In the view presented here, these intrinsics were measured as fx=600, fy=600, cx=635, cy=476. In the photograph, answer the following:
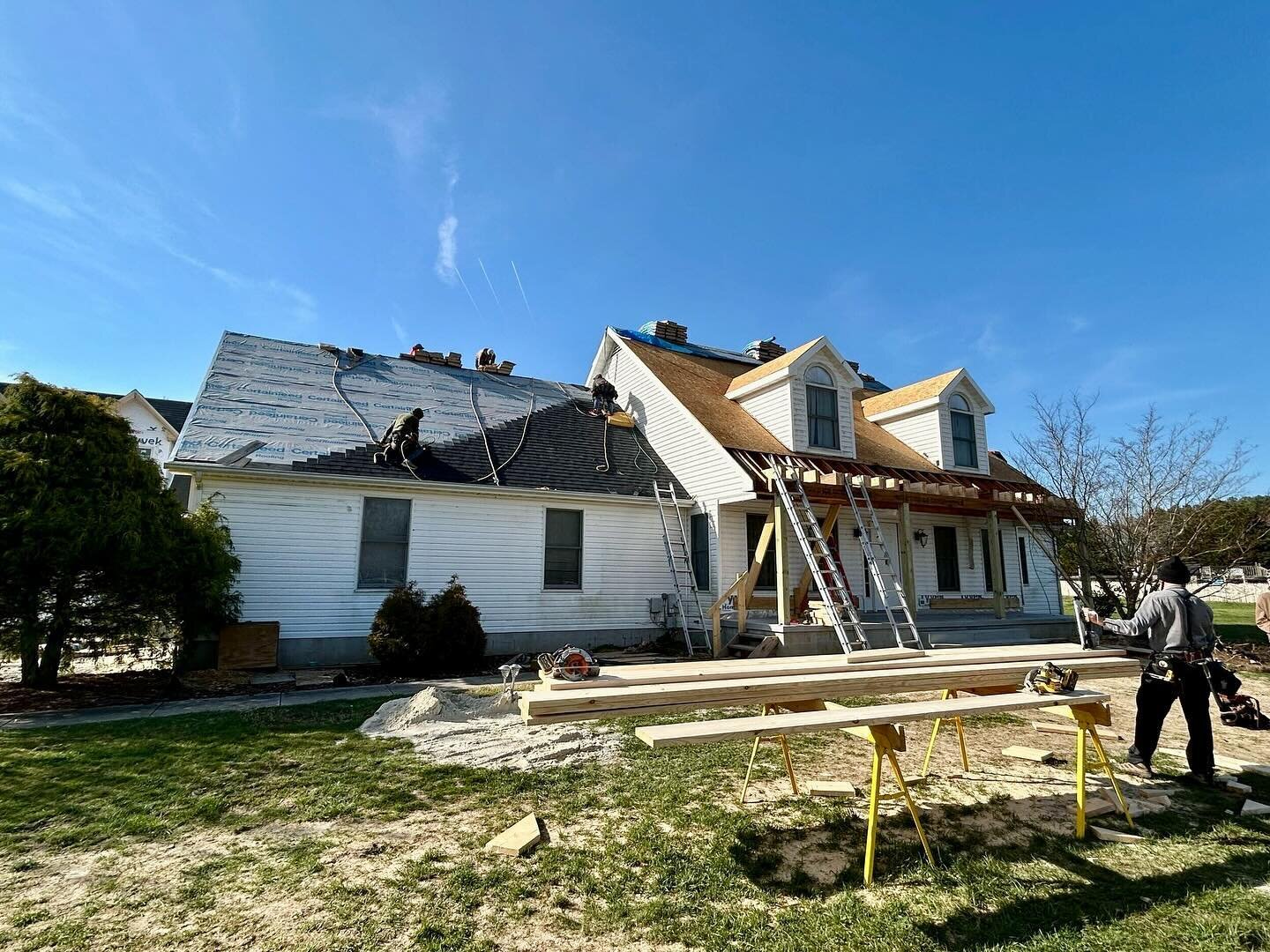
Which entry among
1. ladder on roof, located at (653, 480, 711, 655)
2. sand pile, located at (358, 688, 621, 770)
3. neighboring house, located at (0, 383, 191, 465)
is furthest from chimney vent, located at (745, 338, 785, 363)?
neighboring house, located at (0, 383, 191, 465)

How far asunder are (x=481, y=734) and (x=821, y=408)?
38.7 ft

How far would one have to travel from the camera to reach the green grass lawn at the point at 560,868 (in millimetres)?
2918

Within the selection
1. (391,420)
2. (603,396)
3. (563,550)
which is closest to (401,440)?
(391,420)

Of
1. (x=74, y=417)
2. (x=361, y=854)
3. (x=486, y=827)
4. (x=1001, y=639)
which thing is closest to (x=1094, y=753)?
(x=486, y=827)

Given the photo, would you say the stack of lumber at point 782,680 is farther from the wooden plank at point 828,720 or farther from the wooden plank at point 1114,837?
the wooden plank at point 1114,837

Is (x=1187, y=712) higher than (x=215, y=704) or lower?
higher

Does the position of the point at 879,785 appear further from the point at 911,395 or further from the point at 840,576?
the point at 911,395

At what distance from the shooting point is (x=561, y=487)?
13.2 metres

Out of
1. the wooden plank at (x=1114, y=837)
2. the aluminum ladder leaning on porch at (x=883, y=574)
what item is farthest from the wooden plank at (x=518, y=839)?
the aluminum ladder leaning on porch at (x=883, y=574)

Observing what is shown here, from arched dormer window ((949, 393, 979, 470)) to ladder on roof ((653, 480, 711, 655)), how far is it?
8.61 m

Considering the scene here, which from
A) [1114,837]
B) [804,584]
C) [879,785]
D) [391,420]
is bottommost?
[1114,837]

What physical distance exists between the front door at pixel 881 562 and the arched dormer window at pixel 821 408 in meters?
2.52

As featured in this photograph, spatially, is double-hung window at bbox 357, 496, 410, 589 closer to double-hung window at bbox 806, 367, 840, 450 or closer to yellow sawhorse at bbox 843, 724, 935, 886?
double-hung window at bbox 806, 367, 840, 450

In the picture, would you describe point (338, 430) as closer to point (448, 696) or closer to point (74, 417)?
point (74, 417)
